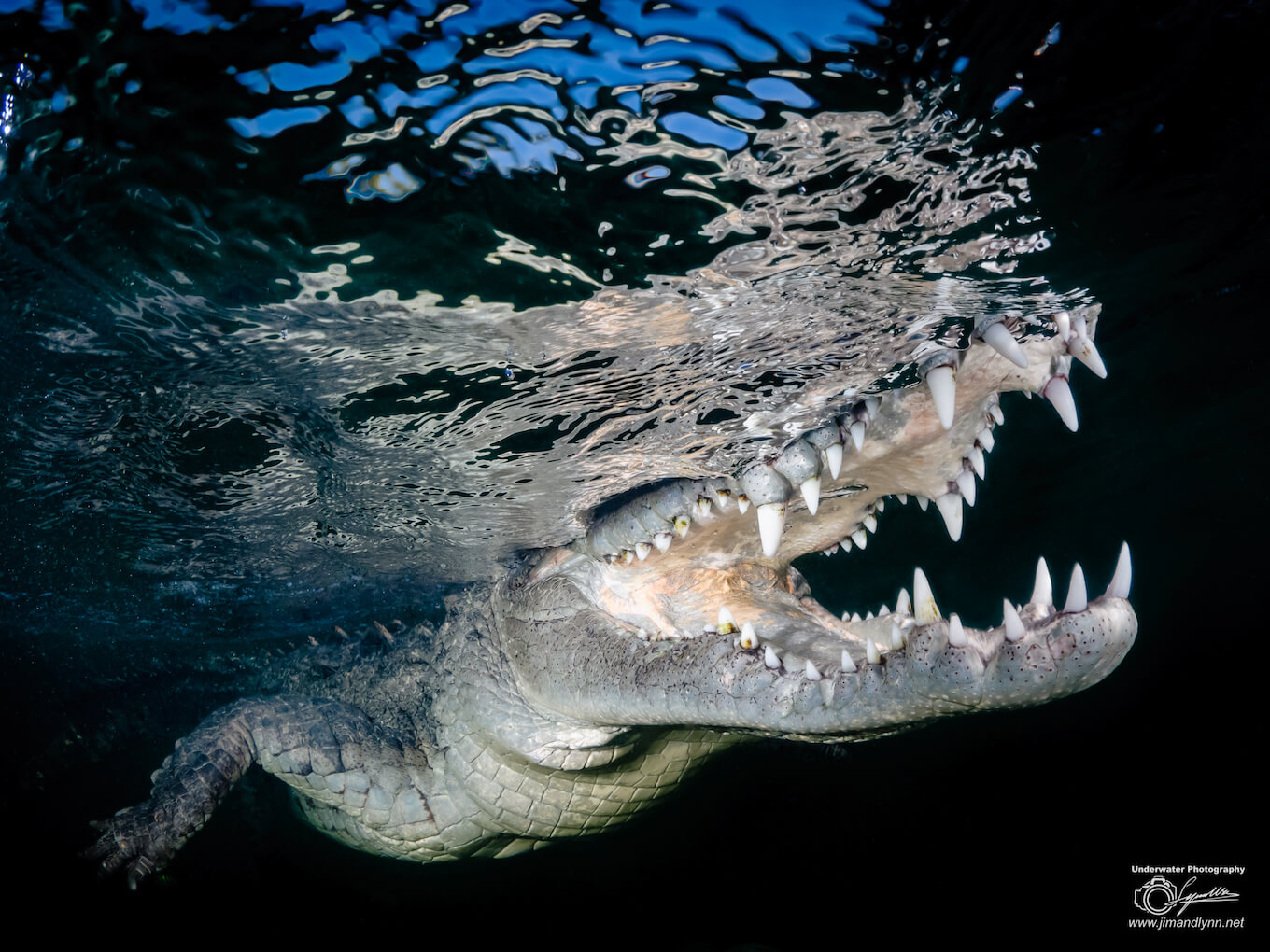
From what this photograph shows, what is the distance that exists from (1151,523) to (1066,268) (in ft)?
87.8

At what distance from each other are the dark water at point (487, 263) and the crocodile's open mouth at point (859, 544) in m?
0.84

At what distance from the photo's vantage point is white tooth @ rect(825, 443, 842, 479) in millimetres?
2758

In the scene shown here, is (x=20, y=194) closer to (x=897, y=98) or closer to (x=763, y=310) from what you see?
(x=763, y=310)

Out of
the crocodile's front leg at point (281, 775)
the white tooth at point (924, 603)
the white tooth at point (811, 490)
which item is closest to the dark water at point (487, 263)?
the crocodile's front leg at point (281, 775)

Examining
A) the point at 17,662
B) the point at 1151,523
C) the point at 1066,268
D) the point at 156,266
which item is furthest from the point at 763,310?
the point at 1151,523

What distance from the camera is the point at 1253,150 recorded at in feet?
11.4

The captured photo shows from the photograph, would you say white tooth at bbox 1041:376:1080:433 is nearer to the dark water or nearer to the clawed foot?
the dark water

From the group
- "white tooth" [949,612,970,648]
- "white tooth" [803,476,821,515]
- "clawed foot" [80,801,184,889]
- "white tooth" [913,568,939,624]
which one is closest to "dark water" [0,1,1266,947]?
"clawed foot" [80,801,184,889]

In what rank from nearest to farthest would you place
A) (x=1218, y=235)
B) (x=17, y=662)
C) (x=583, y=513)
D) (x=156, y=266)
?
1. (x=156, y=266)
2. (x=1218, y=235)
3. (x=583, y=513)
4. (x=17, y=662)

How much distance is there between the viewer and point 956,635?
172cm

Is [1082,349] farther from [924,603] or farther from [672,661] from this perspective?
[672,661]

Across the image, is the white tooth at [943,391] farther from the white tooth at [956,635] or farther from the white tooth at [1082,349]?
the white tooth at [956,635]

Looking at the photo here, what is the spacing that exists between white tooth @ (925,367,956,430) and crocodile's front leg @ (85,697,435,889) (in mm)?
4171

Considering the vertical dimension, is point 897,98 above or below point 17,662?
above
